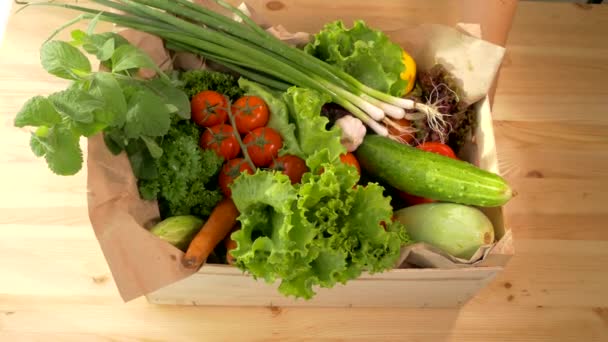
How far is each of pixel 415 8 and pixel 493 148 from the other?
0.48m

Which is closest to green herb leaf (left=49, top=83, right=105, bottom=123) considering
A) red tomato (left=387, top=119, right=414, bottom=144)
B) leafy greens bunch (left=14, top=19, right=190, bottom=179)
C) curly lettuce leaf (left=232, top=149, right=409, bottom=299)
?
leafy greens bunch (left=14, top=19, right=190, bottom=179)

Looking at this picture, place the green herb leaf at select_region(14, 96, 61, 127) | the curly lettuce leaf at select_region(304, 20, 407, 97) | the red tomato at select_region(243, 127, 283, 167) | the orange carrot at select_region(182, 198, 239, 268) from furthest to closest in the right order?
the curly lettuce leaf at select_region(304, 20, 407, 97) → the red tomato at select_region(243, 127, 283, 167) → the orange carrot at select_region(182, 198, 239, 268) → the green herb leaf at select_region(14, 96, 61, 127)

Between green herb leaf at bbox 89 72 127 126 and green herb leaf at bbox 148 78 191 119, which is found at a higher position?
green herb leaf at bbox 89 72 127 126

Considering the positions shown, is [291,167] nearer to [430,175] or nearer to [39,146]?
[430,175]

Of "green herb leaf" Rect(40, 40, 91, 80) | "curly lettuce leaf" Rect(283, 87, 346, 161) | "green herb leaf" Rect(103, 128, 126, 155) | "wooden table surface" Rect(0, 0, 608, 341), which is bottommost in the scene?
"wooden table surface" Rect(0, 0, 608, 341)

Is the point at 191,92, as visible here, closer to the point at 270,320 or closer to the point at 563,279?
the point at 270,320

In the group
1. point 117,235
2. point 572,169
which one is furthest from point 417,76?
point 117,235

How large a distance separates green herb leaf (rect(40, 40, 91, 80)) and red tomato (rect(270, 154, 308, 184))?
11.8 inches

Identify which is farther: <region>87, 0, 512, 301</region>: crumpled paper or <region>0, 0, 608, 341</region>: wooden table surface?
<region>0, 0, 608, 341</region>: wooden table surface

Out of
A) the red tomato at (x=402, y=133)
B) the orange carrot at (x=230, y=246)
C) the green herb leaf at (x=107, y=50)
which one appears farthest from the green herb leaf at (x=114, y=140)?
the red tomato at (x=402, y=133)

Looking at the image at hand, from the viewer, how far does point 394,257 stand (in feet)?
2.59

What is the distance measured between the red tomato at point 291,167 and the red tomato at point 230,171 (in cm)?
4

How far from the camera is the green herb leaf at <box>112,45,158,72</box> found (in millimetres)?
761

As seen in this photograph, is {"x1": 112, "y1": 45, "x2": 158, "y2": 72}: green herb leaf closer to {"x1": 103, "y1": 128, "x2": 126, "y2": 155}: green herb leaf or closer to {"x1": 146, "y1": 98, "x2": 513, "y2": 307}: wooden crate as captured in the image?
{"x1": 103, "y1": 128, "x2": 126, "y2": 155}: green herb leaf
